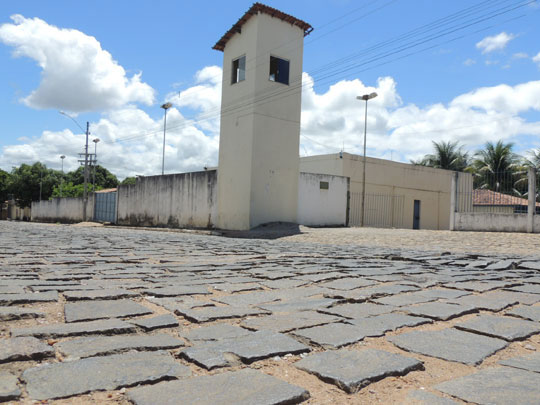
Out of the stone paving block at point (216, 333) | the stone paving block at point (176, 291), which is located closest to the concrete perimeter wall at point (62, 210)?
the stone paving block at point (176, 291)

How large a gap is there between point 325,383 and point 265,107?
54.0ft

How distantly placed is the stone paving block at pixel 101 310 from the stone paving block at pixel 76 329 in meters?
0.16

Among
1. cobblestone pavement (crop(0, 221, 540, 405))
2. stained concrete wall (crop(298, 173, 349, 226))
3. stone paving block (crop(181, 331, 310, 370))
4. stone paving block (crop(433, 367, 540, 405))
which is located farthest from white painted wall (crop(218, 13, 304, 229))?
stone paving block (crop(433, 367, 540, 405))

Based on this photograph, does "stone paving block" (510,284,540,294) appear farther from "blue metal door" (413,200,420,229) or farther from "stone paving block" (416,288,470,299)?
"blue metal door" (413,200,420,229)

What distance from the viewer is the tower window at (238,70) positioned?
18678 mm

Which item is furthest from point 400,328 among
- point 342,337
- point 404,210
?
point 404,210

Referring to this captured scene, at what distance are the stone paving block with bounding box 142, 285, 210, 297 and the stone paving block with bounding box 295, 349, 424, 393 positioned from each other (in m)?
1.88

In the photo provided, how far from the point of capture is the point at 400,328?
2.94m

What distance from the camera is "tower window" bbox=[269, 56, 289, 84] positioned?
18.6m

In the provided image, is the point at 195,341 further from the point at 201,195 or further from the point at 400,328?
the point at 201,195

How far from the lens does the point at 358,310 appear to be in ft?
11.2

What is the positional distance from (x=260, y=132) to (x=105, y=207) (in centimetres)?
1794

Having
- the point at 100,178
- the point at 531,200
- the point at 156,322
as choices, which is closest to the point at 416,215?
the point at 531,200

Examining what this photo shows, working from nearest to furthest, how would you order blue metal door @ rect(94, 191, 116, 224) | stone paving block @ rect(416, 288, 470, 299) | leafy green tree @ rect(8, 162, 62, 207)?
stone paving block @ rect(416, 288, 470, 299) < blue metal door @ rect(94, 191, 116, 224) < leafy green tree @ rect(8, 162, 62, 207)
